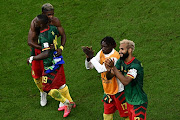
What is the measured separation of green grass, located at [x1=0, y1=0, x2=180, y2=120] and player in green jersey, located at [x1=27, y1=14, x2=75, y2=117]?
49cm

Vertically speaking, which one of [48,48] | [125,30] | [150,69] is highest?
[125,30]

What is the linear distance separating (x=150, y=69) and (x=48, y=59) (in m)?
2.99

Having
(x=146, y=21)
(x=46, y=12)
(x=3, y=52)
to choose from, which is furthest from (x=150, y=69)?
(x=3, y=52)

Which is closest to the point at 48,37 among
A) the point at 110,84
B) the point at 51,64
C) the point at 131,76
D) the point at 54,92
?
the point at 51,64

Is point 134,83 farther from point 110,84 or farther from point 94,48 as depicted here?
point 94,48

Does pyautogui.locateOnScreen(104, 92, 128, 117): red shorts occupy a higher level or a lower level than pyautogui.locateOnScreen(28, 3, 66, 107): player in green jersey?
lower

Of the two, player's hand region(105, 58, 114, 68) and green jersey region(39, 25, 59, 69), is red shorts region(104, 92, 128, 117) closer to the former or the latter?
player's hand region(105, 58, 114, 68)

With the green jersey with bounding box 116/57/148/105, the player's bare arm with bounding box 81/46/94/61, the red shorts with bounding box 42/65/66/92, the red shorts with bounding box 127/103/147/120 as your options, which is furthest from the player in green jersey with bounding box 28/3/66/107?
the red shorts with bounding box 127/103/147/120

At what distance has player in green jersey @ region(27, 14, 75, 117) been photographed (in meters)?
6.83

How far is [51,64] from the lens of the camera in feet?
23.3

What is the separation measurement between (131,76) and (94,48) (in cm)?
464

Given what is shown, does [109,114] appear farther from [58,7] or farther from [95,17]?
[58,7]

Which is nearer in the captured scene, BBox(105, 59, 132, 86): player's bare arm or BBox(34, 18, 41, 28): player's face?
BBox(105, 59, 132, 86): player's bare arm

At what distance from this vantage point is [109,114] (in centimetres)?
627
